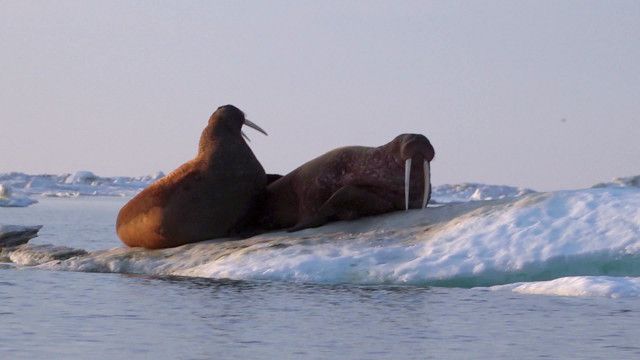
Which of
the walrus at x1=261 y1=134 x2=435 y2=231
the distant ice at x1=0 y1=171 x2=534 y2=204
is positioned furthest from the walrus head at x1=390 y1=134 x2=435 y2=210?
the distant ice at x1=0 y1=171 x2=534 y2=204

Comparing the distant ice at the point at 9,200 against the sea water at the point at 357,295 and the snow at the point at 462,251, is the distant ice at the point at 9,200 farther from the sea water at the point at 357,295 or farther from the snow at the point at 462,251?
the snow at the point at 462,251

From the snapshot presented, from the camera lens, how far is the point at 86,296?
44.3ft

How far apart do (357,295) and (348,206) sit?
3457mm

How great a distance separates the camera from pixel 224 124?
18172 mm

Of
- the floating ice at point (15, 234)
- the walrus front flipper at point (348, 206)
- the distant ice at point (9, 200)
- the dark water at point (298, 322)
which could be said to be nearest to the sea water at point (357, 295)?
the dark water at point (298, 322)

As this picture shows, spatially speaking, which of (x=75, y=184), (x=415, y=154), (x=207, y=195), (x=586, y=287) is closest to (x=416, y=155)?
(x=415, y=154)

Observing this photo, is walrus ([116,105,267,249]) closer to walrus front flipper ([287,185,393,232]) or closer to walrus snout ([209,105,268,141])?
walrus snout ([209,105,268,141])

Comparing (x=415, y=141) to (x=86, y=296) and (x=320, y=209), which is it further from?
(x=86, y=296)

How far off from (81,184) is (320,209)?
118 metres

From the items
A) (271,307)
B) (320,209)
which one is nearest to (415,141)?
(320,209)

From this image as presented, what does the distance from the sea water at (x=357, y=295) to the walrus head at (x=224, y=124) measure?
61.4 inches

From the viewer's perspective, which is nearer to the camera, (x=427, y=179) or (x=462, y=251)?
(x=462, y=251)

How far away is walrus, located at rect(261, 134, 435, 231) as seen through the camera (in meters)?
17.0

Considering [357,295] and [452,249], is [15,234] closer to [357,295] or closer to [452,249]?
[452,249]
